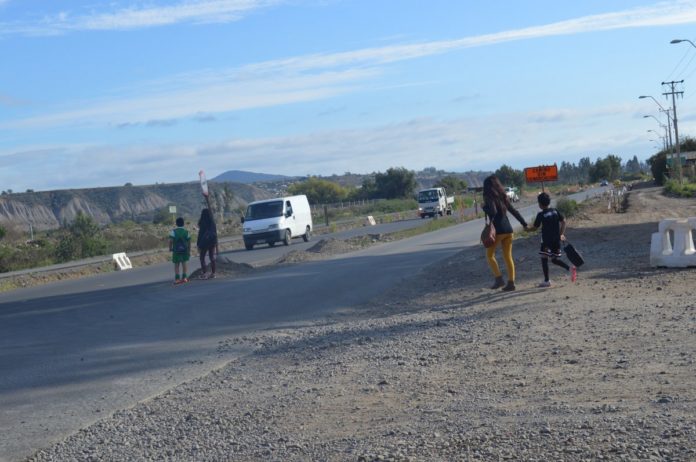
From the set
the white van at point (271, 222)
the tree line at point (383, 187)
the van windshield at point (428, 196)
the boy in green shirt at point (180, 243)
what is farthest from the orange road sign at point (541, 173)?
the tree line at point (383, 187)

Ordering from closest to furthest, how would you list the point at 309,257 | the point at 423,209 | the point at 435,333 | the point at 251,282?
the point at 435,333
the point at 251,282
the point at 309,257
the point at 423,209

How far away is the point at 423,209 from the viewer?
6688cm

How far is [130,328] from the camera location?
15000 millimetres

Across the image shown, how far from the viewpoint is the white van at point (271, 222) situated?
40438mm

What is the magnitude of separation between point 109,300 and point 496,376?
1356cm

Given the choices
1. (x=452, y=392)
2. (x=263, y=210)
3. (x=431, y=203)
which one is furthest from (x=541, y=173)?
(x=431, y=203)

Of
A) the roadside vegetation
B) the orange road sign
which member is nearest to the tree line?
the roadside vegetation

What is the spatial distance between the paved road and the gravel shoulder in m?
0.63

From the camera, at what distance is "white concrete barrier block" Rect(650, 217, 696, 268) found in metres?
16.4

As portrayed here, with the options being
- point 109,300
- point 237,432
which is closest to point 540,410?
point 237,432

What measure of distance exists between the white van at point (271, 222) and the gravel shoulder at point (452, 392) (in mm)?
26347

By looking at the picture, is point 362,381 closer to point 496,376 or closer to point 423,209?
point 496,376

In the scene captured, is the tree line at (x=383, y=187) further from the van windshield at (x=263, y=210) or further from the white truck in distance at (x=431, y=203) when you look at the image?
the van windshield at (x=263, y=210)

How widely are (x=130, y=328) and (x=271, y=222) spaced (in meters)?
25.7
